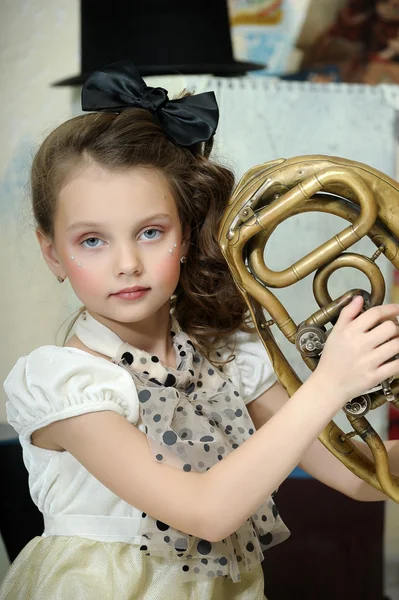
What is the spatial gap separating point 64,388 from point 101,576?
0.24m

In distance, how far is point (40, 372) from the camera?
0.99 meters

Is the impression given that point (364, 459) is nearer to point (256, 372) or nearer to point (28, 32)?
point (256, 372)

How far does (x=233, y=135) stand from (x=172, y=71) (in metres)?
0.20

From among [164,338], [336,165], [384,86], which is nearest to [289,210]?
[336,165]

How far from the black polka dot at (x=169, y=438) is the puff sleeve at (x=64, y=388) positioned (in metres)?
0.05

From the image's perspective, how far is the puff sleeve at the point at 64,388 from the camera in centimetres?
96

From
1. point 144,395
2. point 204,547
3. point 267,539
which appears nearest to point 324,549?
point 267,539

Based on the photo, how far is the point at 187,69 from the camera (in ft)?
5.23

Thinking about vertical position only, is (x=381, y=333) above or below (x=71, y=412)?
above

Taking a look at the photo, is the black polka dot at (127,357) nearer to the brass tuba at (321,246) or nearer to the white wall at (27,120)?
the brass tuba at (321,246)

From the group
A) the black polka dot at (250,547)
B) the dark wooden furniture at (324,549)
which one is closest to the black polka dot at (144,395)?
the black polka dot at (250,547)

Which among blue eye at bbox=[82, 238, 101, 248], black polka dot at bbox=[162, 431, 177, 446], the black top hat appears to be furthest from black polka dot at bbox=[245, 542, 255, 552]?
the black top hat

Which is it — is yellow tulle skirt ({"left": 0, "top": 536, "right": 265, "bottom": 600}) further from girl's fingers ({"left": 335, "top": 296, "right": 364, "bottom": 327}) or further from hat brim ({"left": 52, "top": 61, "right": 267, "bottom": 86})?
hat brim ({"left": 52, "top": 61, "right": 267, "bottom": 86})

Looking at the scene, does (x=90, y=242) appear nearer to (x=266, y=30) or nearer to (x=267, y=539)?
(x=267, y=539)
